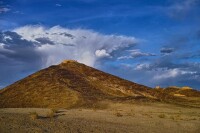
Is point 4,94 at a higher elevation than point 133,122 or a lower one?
higher

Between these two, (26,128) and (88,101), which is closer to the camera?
(26,128)

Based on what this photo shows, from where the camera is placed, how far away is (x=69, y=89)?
43.0 m

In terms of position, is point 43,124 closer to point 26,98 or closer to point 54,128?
point 54,128

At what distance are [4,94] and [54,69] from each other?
8.89m

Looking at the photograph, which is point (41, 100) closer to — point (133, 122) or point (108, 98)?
point (108, 98)

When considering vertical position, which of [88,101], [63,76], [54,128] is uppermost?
[63,76]

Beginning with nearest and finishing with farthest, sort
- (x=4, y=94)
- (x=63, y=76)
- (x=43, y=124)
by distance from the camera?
(x=43, y=124)
(x=4, y=94)
(x=63, y=76)

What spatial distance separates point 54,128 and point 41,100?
23.7 metres

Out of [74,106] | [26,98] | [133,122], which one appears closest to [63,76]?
[26,98]

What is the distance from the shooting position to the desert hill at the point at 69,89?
3994 centimetres

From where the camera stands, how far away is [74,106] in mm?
36906

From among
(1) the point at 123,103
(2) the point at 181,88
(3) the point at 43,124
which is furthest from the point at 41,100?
(2) the point at 181,88

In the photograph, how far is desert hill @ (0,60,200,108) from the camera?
3994cm

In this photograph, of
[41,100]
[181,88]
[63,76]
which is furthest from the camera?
[181,88]
